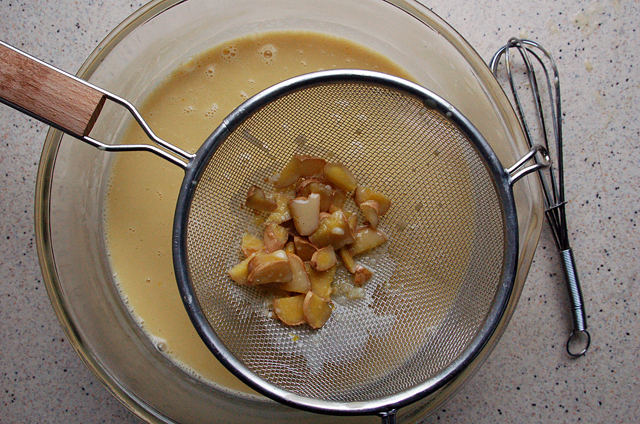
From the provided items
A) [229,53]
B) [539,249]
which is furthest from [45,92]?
[539,249]

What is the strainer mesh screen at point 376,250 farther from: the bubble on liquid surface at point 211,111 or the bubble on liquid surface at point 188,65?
the bubble on liquid surface at point 188,65

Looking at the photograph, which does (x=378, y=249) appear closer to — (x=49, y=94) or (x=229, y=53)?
(x=229, y=53)

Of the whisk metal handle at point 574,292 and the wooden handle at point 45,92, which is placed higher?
the whisk metal handle at point 574,292

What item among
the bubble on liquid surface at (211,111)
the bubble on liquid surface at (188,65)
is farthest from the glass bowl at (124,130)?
the bubble on liquid surface at (211,111)

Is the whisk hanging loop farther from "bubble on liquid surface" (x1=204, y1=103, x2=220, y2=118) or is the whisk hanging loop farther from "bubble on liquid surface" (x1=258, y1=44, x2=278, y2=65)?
"bubble on liquid surface" (x1=204, y1=103, x2=220, y2=118)

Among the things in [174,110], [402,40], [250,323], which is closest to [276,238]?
[250,323]

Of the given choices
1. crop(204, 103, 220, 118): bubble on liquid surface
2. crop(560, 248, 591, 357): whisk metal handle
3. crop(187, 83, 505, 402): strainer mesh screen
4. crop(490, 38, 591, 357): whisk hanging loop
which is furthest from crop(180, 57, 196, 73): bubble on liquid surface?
crop(560, 248, 591, 357): whisk metal handle
